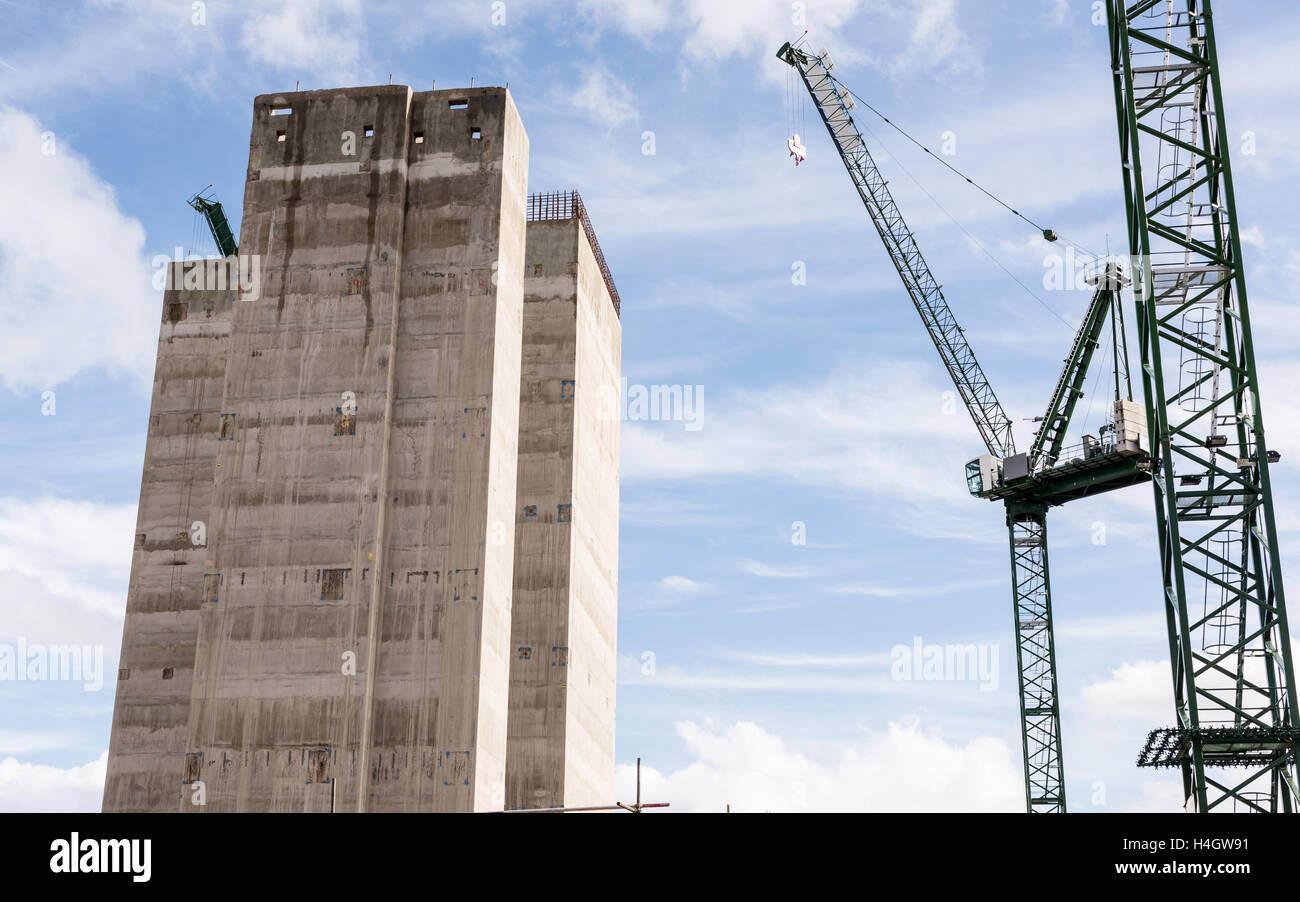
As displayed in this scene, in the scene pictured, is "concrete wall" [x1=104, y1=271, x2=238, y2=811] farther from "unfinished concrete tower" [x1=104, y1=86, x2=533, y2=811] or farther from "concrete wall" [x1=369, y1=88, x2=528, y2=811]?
"concrete wall" [x1=369, y1=88, x2=528, y2=811]

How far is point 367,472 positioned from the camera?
63688 millimetres

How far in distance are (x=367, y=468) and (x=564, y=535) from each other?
18.6 metres

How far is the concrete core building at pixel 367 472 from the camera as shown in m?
60.2

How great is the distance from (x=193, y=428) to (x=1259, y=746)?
63992 mm

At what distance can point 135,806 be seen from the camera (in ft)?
253

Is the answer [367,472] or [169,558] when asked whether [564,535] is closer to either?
[367,472]

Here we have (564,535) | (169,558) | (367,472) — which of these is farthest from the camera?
(169,558)

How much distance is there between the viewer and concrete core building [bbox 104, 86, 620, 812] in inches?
2371

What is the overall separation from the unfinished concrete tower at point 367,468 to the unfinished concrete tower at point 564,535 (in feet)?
41.1

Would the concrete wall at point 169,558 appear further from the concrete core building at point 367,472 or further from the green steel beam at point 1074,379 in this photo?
the green steel beam at point 1074,379

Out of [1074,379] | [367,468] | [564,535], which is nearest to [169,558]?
[564,535]

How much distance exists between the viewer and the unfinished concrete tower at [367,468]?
60.2m

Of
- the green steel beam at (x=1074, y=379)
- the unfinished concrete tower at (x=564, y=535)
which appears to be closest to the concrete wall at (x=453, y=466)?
the unfinished concrete tower at (x=564, y=535)

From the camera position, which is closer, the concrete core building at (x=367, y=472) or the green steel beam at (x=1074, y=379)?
the concrete core building at (x=367, y=472)
